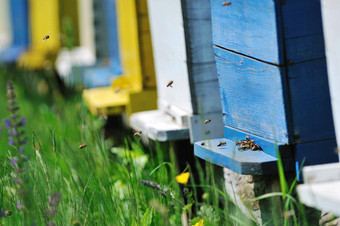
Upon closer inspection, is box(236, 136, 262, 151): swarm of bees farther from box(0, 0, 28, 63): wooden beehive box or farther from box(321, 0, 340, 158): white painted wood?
box(0, 0, 28, 63): wooden beehive box

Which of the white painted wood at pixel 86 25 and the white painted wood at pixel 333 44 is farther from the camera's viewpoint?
the white painted wood at pixel 86 25

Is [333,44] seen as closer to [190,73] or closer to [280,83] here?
[280,83]

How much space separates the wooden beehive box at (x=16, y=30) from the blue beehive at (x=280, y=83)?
501cm

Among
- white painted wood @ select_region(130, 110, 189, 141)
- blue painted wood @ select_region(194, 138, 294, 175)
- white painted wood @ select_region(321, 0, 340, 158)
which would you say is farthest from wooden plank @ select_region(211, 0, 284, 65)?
white painted wood @ select_region(130, 110, 189, 141)

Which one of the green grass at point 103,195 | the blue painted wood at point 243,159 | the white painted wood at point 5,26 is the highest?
the white painted wood at point 5,26

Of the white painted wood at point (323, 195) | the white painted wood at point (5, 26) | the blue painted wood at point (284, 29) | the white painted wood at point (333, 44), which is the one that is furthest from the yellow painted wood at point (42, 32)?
the white painted wood at point (323, 195)

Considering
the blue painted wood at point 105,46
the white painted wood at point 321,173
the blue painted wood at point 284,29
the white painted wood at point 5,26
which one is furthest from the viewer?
the white painted wood at point 5,26

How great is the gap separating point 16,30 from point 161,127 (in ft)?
15.8

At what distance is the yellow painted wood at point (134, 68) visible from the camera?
371cm

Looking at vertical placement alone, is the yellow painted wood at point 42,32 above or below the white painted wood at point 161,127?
above

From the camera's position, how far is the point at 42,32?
6148mm

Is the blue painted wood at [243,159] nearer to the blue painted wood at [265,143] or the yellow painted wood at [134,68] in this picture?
the blue painted wood at [265,143]

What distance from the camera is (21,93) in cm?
528

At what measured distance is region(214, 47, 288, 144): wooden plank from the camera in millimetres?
2020
